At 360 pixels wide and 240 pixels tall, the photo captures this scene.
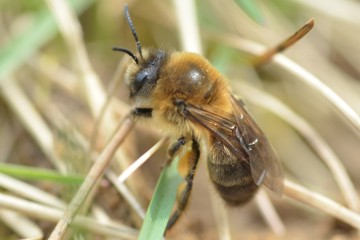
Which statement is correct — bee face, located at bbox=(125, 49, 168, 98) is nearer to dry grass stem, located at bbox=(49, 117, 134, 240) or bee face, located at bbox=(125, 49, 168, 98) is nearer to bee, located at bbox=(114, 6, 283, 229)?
bee, located at bbox=(114, 6, 283, 229)

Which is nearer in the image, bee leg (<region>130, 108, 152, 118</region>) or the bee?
the bee

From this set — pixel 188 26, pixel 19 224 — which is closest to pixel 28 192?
pixel 19 224

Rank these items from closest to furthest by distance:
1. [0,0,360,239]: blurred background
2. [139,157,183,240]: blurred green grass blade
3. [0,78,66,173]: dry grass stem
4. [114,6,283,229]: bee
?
1. [139,157,183,240]: blurred green grass blade
2. [114,6,283,229]: bee
3. [0,0,360,239]: blurred background
4. [0,78,66,173]: dry grass stem

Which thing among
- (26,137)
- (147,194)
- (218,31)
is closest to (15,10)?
(26,137)

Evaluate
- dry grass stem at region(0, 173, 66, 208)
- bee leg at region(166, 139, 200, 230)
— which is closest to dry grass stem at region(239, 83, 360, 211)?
bee leg at region(166, 139, 200, 230)

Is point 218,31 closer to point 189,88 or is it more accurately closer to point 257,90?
point 257,90

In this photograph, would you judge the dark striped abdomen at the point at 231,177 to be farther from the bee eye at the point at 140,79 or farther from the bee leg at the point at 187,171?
the bee eye at the point at 140,79

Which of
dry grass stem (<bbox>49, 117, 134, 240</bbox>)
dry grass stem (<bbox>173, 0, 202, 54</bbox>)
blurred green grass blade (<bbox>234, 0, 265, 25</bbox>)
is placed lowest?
dry grass stem (<bbox>49, 117, 134, 240</bbox>)
